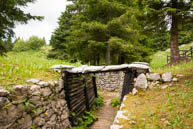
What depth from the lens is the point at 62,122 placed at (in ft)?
15.6

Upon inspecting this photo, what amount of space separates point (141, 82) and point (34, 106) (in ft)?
13.5

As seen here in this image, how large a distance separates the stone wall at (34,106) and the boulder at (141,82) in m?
3.11

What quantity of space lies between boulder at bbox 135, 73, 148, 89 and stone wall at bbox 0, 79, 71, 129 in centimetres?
311

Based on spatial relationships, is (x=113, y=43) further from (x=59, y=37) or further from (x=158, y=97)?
(x=59, y=37)

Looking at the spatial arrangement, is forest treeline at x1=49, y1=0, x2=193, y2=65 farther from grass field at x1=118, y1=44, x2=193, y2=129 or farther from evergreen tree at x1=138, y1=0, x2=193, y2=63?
grass field at x1=118, y1=44, x2=193, y2=129

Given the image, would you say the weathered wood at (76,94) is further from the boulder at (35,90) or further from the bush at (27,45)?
the bush at (27,45)

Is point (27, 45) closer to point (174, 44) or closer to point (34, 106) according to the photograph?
point (174, 44)

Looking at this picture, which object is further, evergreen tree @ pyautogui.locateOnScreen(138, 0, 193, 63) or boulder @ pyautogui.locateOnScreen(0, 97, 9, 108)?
evergreen tree @ pyautogui.locateOnScreen(138, 0, 193, 63)

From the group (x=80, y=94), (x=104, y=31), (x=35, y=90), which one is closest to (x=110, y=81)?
(x=104, y=31)

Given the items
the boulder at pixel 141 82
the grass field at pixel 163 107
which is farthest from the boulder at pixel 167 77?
the boulder at pixel 141 82

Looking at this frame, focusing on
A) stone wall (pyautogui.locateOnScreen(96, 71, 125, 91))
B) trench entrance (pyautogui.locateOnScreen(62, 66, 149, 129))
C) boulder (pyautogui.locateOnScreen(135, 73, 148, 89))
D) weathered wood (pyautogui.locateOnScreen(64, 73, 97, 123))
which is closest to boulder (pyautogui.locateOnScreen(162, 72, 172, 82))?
boulder (pyautogui.locateOnScreen(135, 73, 148, 89))

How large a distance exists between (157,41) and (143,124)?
33.3 metres

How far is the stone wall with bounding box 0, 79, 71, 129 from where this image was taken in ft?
8.84

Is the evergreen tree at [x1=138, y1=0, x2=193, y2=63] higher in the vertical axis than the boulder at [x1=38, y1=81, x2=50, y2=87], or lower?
higher
